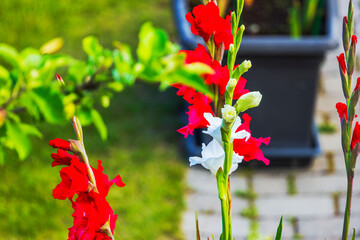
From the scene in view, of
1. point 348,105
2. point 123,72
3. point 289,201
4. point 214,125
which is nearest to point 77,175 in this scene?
point 214,125

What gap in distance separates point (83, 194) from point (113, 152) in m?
2.23

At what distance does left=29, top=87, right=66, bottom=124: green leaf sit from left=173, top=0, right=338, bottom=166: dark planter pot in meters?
1.48

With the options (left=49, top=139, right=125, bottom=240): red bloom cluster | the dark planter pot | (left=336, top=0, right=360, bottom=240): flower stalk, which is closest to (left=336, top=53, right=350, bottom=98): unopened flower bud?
(left=336, top=0, right=360, bottom=240): flower stalk

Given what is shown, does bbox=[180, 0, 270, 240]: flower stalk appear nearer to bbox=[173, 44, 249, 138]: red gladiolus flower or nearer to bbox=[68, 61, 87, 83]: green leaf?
bbox=[173, 44, 249, 138]: red gladiolus flower

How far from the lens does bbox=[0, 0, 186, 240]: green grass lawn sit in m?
2.55

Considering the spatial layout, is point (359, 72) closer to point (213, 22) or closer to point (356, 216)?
point (356, 216)

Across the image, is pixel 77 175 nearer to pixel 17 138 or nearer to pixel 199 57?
pixel 199 57

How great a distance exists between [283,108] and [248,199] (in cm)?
45

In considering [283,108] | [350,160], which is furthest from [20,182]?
[350,160]

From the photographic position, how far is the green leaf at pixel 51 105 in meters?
1.09

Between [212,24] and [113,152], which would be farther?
[113,152]

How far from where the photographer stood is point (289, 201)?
2658 millimetres

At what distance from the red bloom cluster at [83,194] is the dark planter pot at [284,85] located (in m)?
1.83

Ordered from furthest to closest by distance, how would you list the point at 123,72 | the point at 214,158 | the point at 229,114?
the point at 123,72
the point at 214,158
the point at 229,114
